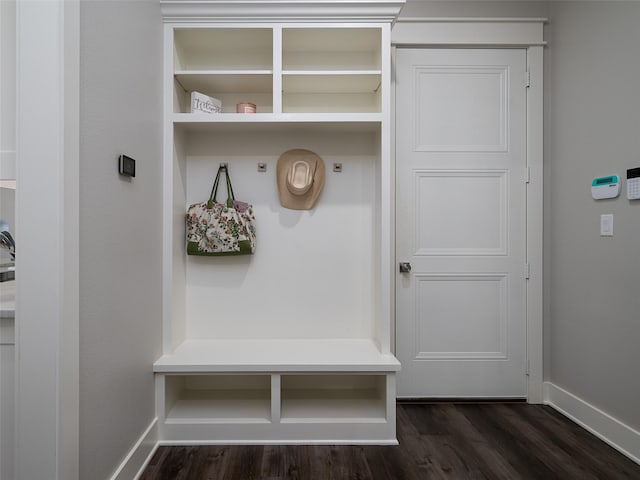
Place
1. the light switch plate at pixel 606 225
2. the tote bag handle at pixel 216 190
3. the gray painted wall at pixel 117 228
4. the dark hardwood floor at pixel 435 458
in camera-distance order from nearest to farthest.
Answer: the gray painted wall at pixel 117 228 < the dark hardwood floor at pixel 435 458 < the light switch plate at pixel 606 225 < the tote bag handle at pixel 216 190

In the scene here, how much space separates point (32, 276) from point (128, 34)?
109 cm

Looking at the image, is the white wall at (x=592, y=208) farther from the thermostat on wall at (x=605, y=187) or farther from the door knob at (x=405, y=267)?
the door knob at (x=405, y=267)

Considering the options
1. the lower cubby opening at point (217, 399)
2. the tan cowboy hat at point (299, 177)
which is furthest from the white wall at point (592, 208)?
the lower cubby opening at point (217, 399)

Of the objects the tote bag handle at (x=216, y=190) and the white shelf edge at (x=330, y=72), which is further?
the tote bag handle at (x=216, y=190)

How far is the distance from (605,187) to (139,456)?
8.66ft

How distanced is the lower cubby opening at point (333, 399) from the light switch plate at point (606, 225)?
55.3 inches

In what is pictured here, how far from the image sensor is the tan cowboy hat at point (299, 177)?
2258mm

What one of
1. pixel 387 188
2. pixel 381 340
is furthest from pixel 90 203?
pixel 381 340

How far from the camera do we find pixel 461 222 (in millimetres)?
2420

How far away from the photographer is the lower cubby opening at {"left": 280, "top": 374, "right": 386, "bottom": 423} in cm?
201

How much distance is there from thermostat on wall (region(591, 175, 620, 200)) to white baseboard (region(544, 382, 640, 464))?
1149 millimetres

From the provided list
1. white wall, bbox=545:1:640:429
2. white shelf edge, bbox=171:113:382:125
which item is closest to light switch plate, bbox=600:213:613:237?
white wall, bbox=545:1:640:429

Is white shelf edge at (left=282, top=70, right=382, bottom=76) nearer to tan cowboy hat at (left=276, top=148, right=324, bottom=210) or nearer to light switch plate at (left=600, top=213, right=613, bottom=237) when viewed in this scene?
tan cowboy hat at (left=276, top=148, right=324, bottom=210)

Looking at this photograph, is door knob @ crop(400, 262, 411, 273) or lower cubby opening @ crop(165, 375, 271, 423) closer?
lower cubby opening @ crop(165, 375, 271, 423)
